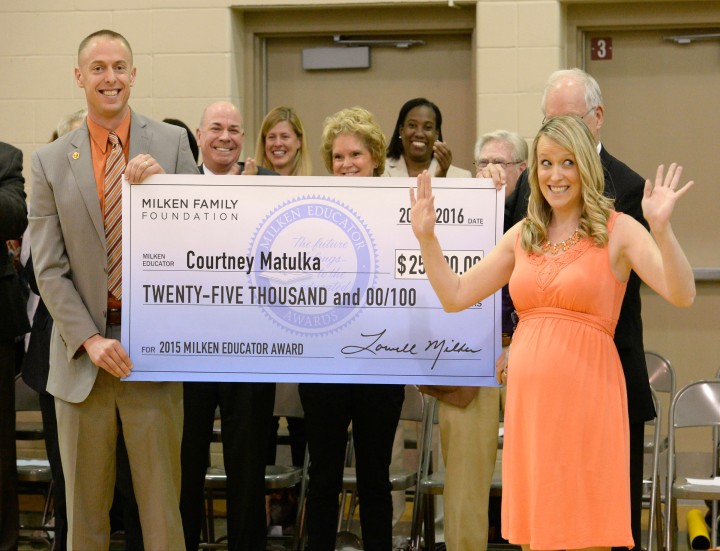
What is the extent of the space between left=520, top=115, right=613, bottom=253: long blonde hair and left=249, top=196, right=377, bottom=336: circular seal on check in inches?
32.9

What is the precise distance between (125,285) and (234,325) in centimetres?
44

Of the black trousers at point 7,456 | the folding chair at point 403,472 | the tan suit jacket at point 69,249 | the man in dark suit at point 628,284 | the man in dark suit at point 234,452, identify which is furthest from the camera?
the black trousers at point 7,456

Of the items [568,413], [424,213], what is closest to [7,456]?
[424,213]

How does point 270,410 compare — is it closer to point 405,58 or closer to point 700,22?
point 405,58

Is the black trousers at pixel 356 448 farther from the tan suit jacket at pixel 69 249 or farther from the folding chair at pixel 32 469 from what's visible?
the folding chair at pixel 32 469

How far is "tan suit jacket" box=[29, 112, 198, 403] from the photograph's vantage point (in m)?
3.73

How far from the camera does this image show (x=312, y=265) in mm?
3904

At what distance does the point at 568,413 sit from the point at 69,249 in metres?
1.93

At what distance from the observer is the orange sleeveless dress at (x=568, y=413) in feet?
10.0

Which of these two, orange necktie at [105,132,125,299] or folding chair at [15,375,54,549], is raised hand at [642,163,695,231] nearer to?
orange necktie at [105,132,125,299]

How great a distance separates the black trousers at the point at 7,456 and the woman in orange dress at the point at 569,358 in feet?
8.38

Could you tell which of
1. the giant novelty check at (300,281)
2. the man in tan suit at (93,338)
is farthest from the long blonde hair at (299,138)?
the man in tan suit at (93,338)

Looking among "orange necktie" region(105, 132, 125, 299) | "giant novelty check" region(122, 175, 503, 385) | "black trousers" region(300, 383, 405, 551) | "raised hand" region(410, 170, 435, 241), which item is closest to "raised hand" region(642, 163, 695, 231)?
"raised hand" region(410, 170, 435, 241)

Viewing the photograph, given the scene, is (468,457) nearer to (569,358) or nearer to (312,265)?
(312,265)
